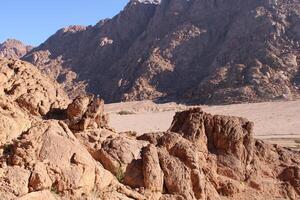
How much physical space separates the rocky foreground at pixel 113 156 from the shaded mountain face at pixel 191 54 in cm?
5118

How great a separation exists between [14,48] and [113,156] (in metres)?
137

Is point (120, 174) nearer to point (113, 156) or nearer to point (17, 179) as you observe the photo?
point (113, 156)

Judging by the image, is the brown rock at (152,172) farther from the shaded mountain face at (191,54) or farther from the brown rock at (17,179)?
→ the shaded mountain face at (191,54)

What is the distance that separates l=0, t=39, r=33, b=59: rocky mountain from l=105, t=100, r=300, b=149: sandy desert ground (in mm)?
74573

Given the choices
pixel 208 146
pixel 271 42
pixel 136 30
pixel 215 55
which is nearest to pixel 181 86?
pixel 215 55

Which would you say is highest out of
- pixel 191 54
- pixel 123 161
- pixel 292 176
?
pixel 191 54

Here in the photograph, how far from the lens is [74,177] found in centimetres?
859

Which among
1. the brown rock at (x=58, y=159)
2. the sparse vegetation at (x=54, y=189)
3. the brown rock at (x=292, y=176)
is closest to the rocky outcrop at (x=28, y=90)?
the brown rock at (x=58, y=159)

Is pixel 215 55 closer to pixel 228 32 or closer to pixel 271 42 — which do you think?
pixel 228 32

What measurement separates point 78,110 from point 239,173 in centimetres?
344

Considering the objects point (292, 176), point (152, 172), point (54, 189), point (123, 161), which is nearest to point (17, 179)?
point (54, 189)

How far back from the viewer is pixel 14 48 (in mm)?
142625

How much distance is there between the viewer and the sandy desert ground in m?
41.4

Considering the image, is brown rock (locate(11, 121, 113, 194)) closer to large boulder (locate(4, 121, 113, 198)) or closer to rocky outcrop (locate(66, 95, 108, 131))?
large boulder (locate(4, 121, 113, 198))
